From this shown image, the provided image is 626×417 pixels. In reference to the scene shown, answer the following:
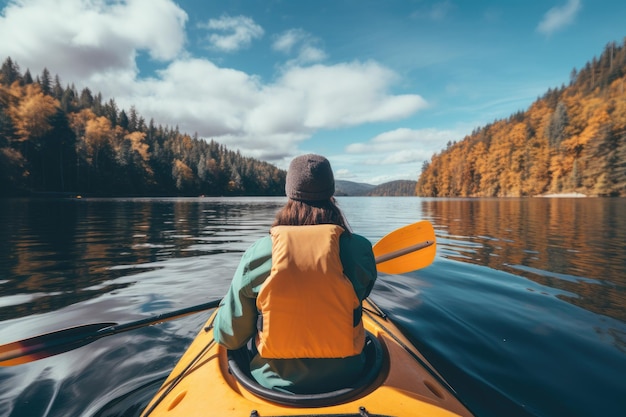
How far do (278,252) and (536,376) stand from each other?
12.1 ft

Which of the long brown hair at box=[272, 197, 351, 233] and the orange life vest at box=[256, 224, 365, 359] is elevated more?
the long brown hair at box=[272, 197, 351, 233]

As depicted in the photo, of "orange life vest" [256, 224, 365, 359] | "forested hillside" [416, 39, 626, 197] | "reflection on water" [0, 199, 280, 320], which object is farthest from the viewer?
"forested hillside" [416, 39, 626, 197]

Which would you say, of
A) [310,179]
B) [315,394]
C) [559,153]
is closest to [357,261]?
[310,179]

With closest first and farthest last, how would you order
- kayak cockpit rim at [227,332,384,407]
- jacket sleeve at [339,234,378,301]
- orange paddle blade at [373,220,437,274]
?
1. kayak cockpit rim at [227,332,384,407]
2. jacket sleeve at [339,234,378,301]
3. orange paddle blade at [373,220,437,274]

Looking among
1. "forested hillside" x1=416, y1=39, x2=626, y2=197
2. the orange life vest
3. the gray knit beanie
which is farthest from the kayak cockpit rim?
"forested hillside" x1=416, y1=39, x2=626, y2=197

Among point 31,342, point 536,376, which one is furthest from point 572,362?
point 31,342

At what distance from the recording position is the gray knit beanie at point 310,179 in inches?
83.4

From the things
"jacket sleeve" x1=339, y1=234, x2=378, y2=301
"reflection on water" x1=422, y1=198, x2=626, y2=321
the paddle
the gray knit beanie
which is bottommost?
"reflection on water" x1=422, y1=198, x2=626, y2=321

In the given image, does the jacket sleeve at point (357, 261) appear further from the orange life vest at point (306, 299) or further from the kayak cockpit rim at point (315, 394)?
the kayak cockpit rim at point (315, 394)

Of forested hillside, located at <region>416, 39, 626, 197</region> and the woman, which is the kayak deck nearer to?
the woman

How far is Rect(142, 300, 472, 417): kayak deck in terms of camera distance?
192 centimetres

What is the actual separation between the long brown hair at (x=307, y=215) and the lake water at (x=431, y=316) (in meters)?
2.12

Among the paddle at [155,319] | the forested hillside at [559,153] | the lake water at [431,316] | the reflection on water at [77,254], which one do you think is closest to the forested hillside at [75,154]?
the reflection on water at [77,254]

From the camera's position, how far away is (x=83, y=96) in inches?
3841
